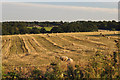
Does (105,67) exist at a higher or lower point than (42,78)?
higher

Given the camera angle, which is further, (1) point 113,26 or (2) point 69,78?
(1) point 113,26

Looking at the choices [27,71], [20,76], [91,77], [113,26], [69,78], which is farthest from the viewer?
[113,26]

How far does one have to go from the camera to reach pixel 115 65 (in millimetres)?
7996

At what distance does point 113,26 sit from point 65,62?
177ft

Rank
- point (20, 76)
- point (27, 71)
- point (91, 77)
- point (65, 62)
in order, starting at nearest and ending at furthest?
point (91, 77), point (20, 76), point (27, 71), point (65, 62)

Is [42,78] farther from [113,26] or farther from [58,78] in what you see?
[113,26]

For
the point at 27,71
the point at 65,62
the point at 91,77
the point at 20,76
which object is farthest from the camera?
the point at 65,62

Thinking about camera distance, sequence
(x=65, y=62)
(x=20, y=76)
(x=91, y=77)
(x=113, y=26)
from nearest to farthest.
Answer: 1. (x=91, y=77)
2. (x=20, y=76)
3. (x=65, y=62)
4. (x=113, y=26)

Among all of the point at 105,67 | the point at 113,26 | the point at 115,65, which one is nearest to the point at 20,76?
the point at 105,67

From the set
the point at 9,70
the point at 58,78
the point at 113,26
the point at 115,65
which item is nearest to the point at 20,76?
the point at 9,70

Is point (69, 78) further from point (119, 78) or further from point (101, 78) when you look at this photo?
point (119, 78)

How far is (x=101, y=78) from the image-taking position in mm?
7316

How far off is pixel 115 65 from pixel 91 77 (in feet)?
5.25

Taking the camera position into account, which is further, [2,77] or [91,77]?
[2,77]
